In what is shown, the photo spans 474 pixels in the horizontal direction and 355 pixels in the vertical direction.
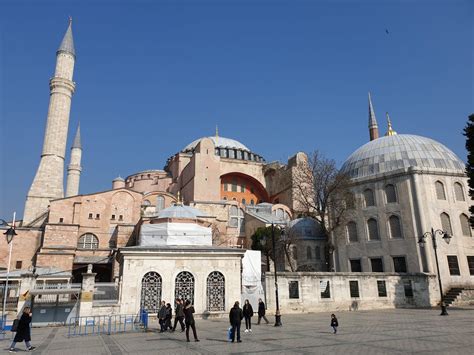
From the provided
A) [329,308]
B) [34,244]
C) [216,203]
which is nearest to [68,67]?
[34,244]

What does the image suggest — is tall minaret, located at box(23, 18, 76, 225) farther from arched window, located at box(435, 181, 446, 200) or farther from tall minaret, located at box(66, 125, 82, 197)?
arched window, located at box(435, 181, 446, 200)

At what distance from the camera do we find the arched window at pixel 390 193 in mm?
27714

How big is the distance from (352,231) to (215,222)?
13739 mm

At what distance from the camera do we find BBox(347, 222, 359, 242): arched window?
2928 cm

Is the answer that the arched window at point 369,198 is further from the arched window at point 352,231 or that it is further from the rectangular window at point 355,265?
the rectangular window at point 355,265

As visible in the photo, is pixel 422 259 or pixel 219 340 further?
pixel 422 259

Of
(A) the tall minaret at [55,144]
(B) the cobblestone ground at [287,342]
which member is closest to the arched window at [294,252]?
(B) the cobblestone ground at [287,342]

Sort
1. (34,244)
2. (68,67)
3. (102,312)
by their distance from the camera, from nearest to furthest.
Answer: (102,312) → (34,244) → (68,67)

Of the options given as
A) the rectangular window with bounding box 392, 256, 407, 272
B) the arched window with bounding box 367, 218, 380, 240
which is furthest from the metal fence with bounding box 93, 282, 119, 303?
the rectangular window with bounding box 392, 256, 407, 272

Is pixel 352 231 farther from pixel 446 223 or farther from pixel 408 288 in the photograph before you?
pixel 408 288

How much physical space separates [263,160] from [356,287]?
122ft

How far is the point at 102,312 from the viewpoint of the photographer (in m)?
16.1

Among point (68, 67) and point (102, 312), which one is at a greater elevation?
point (68, 67)

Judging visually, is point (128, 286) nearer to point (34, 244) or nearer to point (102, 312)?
point (102, 312)
